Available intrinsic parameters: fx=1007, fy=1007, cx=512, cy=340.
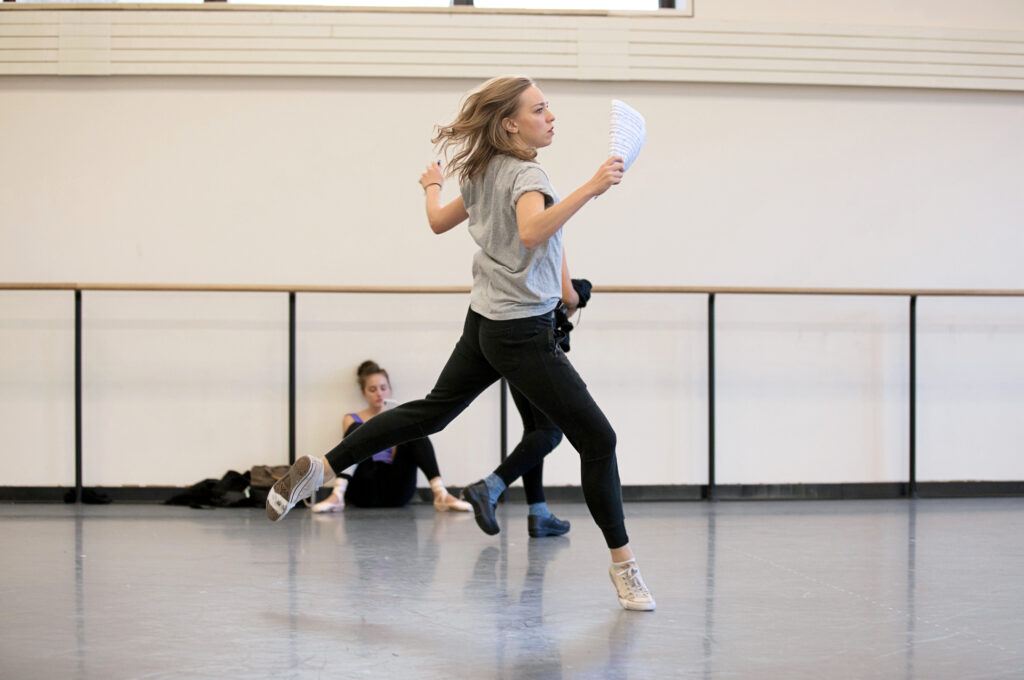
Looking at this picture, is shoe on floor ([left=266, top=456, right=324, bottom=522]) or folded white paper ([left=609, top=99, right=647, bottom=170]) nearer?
folded white paper ([left=609, top=99, right=647, bottom=170])

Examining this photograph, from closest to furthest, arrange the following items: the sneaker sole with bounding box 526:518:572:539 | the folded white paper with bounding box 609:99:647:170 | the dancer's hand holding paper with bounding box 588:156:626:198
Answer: the dancer's hand holding paper with bounding box 588:156:626:198 < the folded white paper with bounding box 609:99:647:170 < the sneaker sole with bounding box 526:518:572:539

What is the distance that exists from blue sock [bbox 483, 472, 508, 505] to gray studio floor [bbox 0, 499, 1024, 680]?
0.19 meters

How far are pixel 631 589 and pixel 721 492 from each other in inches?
103

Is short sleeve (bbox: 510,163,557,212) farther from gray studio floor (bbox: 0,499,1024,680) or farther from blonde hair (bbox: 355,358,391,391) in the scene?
blonde hair (bbox: 355,358,391,391)

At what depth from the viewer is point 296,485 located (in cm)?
243

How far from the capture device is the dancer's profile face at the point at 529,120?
7.68 ft

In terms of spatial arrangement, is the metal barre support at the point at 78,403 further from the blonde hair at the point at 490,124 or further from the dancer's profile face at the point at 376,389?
the blonde hair at the point at 490,124

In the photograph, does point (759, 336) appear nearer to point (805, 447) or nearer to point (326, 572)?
point (805, 447)

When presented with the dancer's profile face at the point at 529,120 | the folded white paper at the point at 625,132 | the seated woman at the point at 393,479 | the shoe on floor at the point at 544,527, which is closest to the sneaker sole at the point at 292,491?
the dancer's profile face at the point at 529,120

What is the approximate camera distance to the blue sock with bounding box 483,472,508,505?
305cm

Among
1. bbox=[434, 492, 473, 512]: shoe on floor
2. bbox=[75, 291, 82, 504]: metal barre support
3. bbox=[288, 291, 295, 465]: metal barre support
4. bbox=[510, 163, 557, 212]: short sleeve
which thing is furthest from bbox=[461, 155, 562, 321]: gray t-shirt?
bbox=[75, 291, 82, 504]: metal barre support

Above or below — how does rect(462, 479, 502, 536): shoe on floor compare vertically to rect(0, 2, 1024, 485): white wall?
below

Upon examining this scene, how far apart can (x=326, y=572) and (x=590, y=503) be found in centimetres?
89

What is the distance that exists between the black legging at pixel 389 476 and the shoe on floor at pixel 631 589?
2127mm
